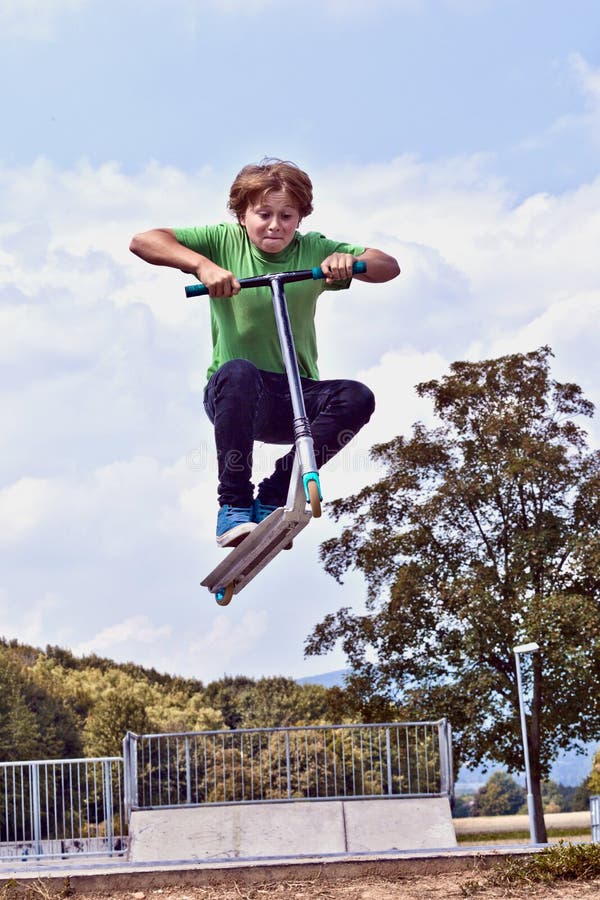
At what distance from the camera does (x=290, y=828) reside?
15047 millimetres

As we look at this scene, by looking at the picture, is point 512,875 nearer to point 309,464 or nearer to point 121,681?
point 309,464

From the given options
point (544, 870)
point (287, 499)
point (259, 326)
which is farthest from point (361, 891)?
point (259, 326)

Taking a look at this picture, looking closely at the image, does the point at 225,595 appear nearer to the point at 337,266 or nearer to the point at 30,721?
the point at 337,266

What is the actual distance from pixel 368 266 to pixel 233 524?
189 cm

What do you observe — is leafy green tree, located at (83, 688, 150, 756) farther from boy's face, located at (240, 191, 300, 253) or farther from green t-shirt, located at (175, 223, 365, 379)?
boy's face, located at (240, 191, 300, 253)

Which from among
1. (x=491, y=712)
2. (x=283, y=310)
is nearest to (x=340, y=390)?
(x=283, y=310)

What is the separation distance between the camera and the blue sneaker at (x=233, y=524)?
631 cm

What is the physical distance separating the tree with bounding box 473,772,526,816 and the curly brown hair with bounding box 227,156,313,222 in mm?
87807

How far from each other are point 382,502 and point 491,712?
21.5 feet

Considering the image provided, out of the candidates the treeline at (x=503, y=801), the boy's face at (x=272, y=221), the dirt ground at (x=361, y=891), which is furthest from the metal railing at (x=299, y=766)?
the treeline at (x=503, y=801)

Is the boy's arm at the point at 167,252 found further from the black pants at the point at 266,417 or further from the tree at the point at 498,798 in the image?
the tree at the point at 498,798

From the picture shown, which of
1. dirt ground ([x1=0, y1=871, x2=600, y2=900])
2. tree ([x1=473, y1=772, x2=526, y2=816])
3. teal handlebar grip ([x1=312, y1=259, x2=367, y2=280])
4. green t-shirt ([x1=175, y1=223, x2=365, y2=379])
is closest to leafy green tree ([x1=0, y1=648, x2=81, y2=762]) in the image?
dirt ground ([x1=0, y1=871, x2=600, y2=900])

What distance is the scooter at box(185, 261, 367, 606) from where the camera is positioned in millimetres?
5934

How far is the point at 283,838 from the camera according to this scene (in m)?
15.0
